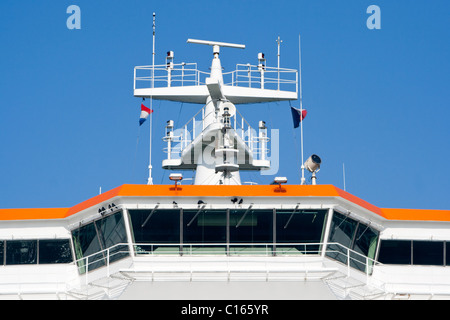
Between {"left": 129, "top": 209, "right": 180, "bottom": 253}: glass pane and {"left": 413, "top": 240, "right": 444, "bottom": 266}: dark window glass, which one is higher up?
{"left": 129, "top": 209, "right": 180, "bottom": 253}: glass pane

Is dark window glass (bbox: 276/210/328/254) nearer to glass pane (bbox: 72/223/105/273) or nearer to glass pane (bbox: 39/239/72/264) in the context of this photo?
glass pane (bbox: 72/223/105/273)

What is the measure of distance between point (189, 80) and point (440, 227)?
1145 cm

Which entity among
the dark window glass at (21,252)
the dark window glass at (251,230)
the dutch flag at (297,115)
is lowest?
the dark window glass at (21,252)

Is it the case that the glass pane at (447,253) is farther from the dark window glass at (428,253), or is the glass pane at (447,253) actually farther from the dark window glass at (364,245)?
the dark window glass at (364,245)

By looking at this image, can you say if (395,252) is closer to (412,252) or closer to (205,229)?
(412,252)

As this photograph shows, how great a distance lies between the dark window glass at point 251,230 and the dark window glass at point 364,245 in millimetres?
3037

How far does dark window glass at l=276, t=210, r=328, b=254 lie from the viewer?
25.4 metres

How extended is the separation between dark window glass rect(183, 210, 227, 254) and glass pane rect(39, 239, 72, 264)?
5347 mm

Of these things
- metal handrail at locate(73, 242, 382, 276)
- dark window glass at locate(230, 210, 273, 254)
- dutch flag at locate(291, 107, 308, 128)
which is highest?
dutch flag at locate(291, 107, 308, 128)

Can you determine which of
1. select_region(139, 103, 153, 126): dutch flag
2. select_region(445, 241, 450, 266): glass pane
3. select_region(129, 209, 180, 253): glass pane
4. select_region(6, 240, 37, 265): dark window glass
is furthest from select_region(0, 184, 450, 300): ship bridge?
select_region(139, 103, 153, 126): dutch flag

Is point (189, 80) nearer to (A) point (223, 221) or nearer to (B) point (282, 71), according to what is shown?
(B) point (282, 71)

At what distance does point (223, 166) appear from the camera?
28.1m

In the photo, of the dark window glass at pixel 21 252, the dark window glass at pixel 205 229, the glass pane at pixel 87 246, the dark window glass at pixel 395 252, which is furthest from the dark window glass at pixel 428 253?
the dark window glass at pixel 21 252

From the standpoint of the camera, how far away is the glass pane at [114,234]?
25.4 metres
